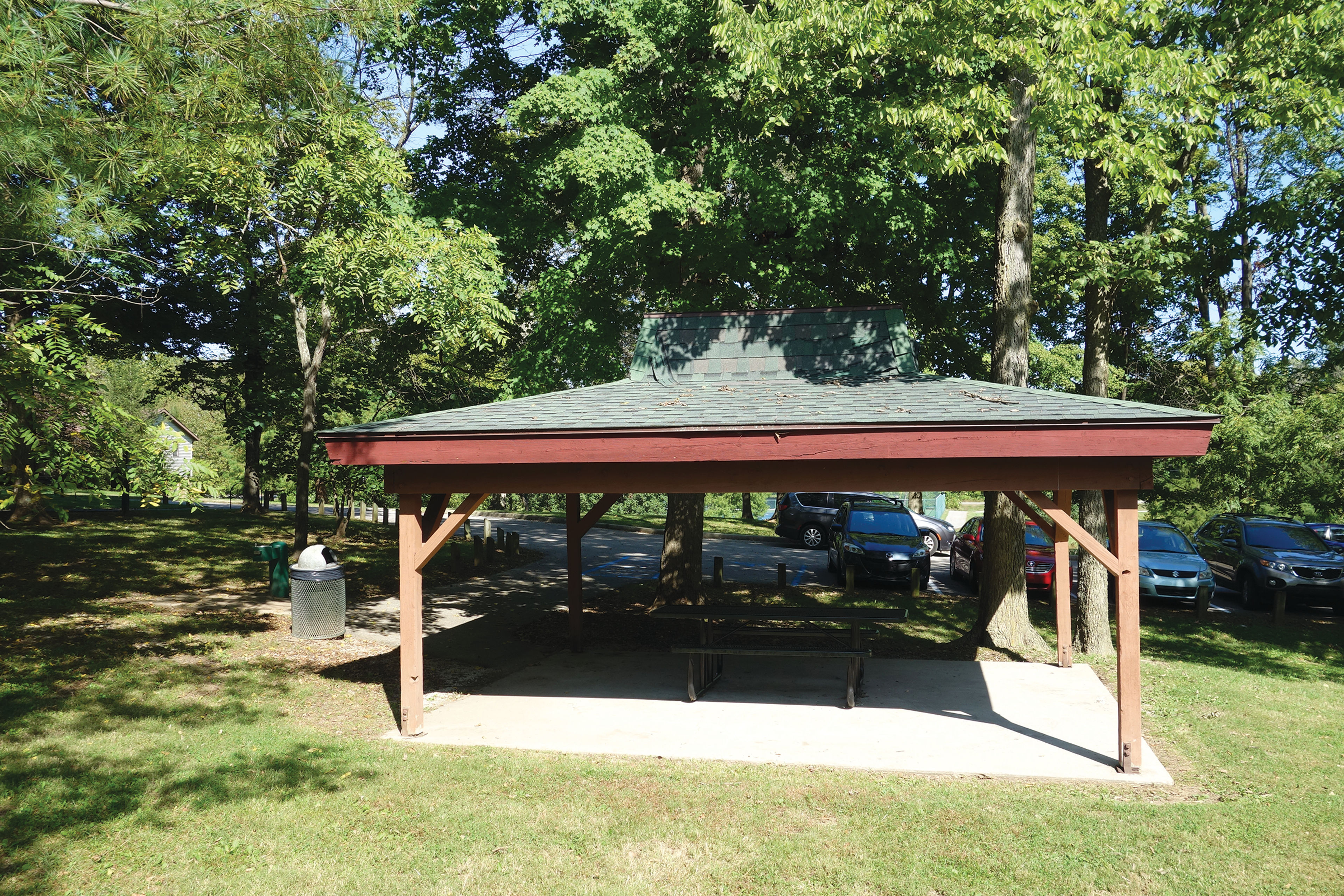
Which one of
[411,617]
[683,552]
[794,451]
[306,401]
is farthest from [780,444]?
[306,401]

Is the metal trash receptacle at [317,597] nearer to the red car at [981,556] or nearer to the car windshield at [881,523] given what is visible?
the red car at [981,556]

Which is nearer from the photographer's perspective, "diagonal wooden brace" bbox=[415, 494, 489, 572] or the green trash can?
"diagonal wooden brace" bbox=[415, 494, 489, 572]

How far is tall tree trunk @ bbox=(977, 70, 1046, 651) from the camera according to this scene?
36.9ft

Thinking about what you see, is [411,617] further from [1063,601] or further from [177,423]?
[177,423]

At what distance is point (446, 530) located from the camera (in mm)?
8070

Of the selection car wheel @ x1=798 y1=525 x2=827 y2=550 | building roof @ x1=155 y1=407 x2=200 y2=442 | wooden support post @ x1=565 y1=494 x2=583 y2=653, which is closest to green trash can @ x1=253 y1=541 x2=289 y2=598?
building roof @ x1=155 y1=407 x2=200 y2=442

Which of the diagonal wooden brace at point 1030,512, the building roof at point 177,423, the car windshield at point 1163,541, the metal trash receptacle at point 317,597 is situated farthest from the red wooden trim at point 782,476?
the car windshield at point 1163,541

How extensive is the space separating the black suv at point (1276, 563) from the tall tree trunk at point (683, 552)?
9.53 meters

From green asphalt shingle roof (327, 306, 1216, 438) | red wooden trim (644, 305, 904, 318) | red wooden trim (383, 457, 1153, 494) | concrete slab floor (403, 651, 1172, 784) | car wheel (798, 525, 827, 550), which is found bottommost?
concrete slab floor (403, 651, 1172, 784)

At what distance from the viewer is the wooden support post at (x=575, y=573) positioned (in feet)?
37.5

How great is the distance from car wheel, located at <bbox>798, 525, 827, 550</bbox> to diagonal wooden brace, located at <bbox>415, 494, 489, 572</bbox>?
17.5m

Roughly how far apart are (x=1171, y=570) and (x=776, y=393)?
35.3 ft

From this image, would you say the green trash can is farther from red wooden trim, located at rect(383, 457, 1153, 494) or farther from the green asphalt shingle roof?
red wooden trim, located at rect(383, 457, 1153, 494)

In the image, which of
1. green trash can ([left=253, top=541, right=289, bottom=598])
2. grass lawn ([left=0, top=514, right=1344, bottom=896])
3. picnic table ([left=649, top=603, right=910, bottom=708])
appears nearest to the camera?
grass lawn ([left=0, top=514, right=1344, bottom=896])
